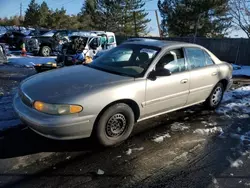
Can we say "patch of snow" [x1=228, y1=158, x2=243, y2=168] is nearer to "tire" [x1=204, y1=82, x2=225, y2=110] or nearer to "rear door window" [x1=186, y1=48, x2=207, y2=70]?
"rear door window" [x1=186, y1=48, x2=207, y2=70]

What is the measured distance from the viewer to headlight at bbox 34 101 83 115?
3381 mm

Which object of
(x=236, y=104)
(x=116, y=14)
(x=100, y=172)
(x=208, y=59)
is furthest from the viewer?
(x=116, y=14)

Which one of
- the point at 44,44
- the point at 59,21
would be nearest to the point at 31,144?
the point at 44,44

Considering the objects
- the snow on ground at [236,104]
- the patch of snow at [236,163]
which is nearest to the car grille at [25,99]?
the patch of snow at [236,163]

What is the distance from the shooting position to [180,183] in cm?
315

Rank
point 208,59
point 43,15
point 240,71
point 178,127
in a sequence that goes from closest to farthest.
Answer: point 178,127 < point 208,59 < point 240,71 < point 43,15

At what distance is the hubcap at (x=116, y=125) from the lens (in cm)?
386

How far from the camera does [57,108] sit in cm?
338

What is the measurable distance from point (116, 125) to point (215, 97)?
288 centimetres

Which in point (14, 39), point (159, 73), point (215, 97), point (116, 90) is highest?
point (159, 73)

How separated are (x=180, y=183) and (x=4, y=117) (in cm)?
343

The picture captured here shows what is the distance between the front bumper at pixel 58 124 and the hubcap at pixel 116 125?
0.32 meters

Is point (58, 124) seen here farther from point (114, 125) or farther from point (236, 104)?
point (236, 104)

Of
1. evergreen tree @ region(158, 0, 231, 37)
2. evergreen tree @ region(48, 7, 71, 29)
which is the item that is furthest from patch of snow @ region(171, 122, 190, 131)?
evergreen tree @ region(48, 7, 71, 29)
